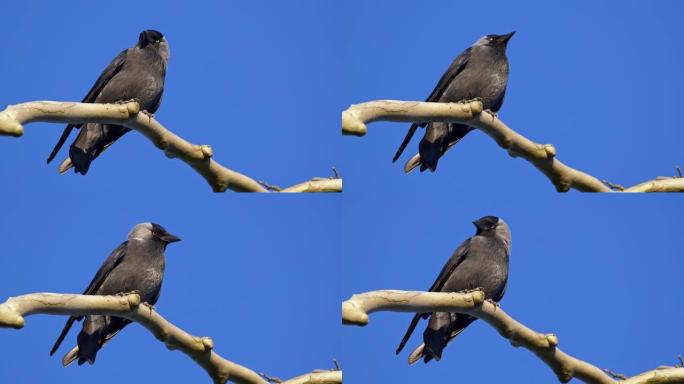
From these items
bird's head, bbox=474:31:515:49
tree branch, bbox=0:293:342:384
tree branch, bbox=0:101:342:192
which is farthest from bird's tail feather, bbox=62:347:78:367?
bird's head, bbox=474:31:515:49

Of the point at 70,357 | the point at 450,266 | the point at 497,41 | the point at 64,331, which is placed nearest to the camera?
the point at 64,331

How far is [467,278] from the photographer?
12289 millimetres

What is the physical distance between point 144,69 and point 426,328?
9.57ft

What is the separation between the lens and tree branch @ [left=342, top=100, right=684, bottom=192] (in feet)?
35.9

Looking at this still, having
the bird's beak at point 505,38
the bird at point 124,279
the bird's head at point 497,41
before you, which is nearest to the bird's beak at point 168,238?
the bird at point 124,279

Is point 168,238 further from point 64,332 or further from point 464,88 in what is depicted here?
point 464,88

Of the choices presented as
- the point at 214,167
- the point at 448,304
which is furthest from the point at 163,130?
the point at 448,304

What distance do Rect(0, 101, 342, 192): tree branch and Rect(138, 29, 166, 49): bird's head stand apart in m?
1.55

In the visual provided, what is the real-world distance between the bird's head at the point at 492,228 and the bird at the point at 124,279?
7.64 feet

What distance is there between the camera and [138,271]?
40.5ft

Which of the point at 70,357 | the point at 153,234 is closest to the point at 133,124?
the point at 153,234

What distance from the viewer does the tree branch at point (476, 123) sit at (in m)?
10.9

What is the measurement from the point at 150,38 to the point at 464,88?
248cm

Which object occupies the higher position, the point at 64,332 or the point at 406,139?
the point at 406,139
